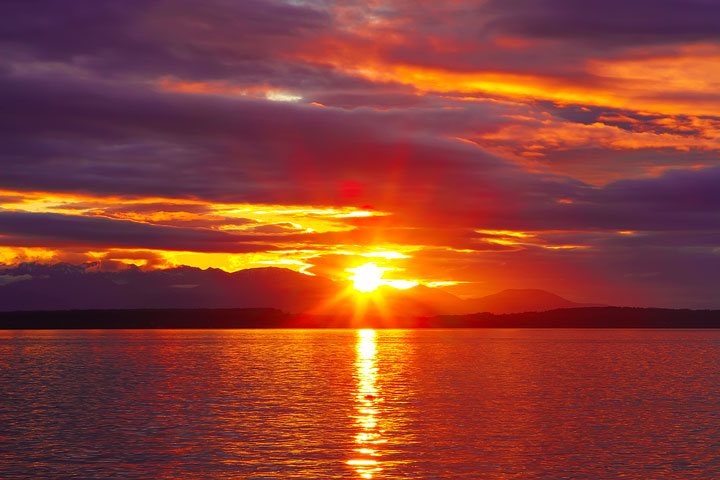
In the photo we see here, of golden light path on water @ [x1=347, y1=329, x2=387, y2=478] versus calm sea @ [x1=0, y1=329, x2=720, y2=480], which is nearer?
calm sea @ [x1=0, y1=329, x2=720, y2=480]

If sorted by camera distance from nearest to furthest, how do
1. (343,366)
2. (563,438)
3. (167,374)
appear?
1. (563,438)
2. (167,374)
3. (343,366)

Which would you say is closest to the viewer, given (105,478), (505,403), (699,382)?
(105,478)

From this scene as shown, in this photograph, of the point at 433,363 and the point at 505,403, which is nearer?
the point at 505,403

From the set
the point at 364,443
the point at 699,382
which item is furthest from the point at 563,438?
the point at 699,382

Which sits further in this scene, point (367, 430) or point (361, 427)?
point (361, 427)

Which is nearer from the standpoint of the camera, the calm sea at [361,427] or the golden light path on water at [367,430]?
the calm sea at [361,427]

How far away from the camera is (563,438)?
53.2 meters

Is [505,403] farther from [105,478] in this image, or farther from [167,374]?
[167,374]

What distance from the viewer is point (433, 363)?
142 m

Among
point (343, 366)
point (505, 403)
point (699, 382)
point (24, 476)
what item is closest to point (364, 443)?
point (24, 476)

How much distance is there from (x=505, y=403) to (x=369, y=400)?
1272cm

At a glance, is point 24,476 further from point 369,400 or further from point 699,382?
point 699,382

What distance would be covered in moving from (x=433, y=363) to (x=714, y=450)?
95.0 metres

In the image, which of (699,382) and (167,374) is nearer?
(699,382)
